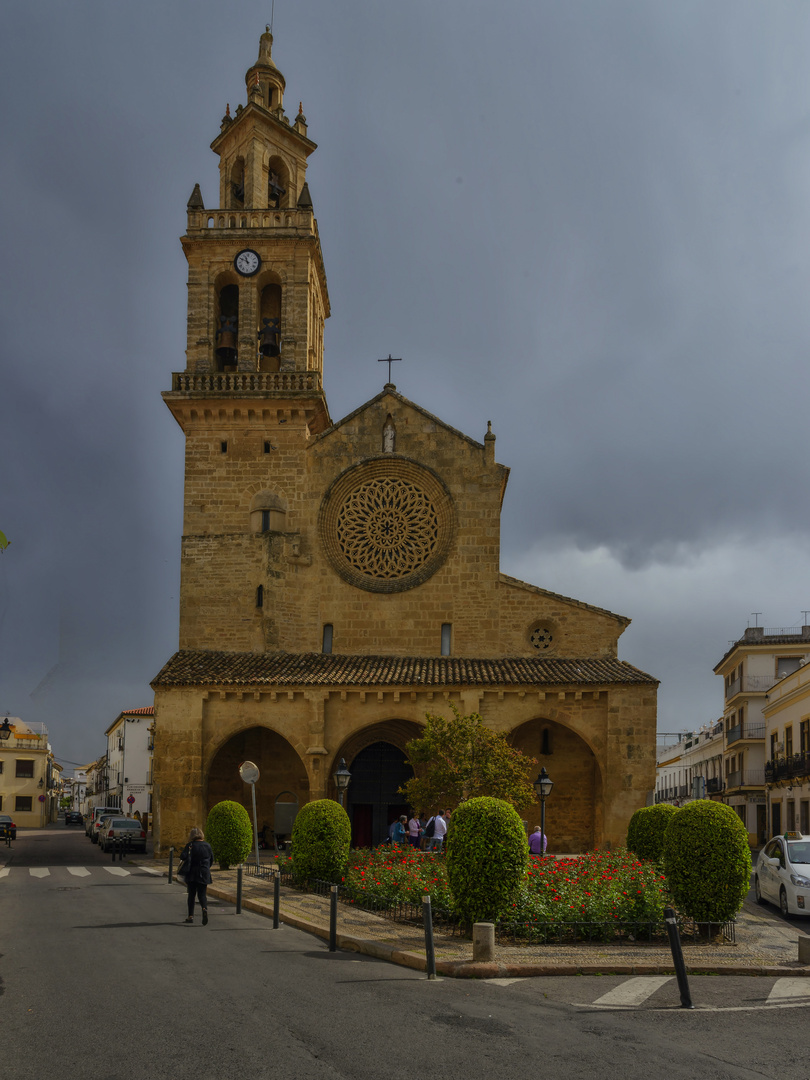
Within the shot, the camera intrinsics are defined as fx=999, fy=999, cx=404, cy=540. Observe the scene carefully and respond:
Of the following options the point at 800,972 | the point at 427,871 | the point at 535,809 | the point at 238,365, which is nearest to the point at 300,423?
the point at 238,365

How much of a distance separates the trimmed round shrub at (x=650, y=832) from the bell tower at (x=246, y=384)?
12.3 m

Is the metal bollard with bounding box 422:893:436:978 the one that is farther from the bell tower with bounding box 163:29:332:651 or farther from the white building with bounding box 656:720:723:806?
the white building with bounding box 656:720:723:806

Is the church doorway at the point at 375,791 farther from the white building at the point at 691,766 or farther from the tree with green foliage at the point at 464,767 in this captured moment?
the white building at the point at 691,766

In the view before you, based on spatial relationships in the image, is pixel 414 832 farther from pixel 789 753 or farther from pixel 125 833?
pixel 789 753

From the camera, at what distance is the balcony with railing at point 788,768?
3700 centimetres

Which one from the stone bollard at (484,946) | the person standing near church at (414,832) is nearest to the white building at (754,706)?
the person standing near church at (414,832)

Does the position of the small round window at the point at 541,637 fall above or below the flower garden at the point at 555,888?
above

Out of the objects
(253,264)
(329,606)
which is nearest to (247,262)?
(253,264)

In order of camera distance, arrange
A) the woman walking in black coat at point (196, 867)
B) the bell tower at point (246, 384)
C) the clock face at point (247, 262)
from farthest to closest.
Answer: the clock face at point (247, 262) → the bell tower at point (246, 384) → the woman walking in black coat at point (196, 867)

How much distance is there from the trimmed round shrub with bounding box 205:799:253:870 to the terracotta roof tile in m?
5.01

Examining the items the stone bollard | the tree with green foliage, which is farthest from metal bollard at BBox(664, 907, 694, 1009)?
the tree with green foliage

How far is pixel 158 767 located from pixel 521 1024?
20192 mm

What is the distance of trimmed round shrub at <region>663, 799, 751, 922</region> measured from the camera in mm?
12633

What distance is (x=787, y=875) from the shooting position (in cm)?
1585
